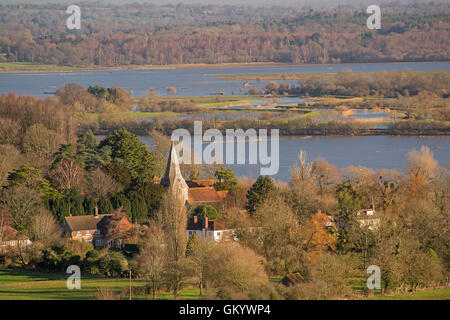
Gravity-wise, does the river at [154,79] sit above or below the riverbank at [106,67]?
below

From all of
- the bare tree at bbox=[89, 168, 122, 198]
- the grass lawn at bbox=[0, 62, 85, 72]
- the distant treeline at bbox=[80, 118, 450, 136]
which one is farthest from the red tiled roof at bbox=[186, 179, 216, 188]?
the grass lawn at bbox=[0, 62, 85, 72]

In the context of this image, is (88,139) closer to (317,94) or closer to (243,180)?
(243,180)

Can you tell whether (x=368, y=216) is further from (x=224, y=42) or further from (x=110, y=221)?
(x=224, y=42)

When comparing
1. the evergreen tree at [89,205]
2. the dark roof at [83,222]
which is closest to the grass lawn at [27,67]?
the evergreen tree at [89,205]

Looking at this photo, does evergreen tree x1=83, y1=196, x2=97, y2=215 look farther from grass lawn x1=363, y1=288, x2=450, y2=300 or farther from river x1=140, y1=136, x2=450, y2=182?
grass lawn x1=363, y1=288, x2=450, y2=300

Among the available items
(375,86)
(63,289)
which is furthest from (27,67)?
(63,289)

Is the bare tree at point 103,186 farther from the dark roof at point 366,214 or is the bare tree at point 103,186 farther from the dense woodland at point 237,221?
the dark roof at point 366,214
